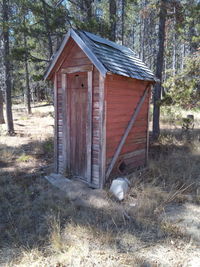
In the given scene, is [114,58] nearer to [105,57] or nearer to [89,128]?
[105,57]

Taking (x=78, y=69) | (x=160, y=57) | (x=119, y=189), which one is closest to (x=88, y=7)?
(x=160, y=57)

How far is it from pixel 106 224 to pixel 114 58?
148 inches

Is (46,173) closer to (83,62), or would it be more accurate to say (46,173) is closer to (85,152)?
(85,152)

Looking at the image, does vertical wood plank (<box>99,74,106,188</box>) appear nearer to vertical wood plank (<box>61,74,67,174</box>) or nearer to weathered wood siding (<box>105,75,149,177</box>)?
weathered wood siding (<box>105,75,149,177</box>)

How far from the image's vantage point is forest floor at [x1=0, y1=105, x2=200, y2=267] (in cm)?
277

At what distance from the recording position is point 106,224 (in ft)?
11.3

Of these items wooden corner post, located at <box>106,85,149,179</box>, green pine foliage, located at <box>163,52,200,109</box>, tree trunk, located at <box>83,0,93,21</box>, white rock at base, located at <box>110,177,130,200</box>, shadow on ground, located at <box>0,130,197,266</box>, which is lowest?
shadow on ground, located at <box>0,130,197,266</box>

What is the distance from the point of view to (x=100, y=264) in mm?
2662

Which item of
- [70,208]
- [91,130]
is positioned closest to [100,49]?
[91,130]

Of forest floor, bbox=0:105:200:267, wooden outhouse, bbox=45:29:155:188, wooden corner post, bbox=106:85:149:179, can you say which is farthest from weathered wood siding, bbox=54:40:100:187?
forest floor, bbox=0:105:200:267

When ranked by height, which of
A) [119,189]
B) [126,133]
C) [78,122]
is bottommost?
[119,189]

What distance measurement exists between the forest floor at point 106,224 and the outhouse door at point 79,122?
0.87 metres

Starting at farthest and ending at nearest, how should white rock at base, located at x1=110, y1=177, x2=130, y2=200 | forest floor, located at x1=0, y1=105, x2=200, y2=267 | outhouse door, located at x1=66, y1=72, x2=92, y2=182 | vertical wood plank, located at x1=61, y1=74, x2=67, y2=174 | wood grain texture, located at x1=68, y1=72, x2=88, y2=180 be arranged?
vertical wood plank, located at x1=61, y1=74, x2=67, y2=174
wood grain texture, located at x1=68, y1=72, x2=88, y2=180
outhouse door, located at x1=66, y1=72, x2=92, y2=182
white rock at base, located at x1=110, y1=177, x2=130, y2=200
forest floor, located at x1=0, y1=105, x2=200, y2=267

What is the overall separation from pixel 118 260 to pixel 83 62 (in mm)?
4087
